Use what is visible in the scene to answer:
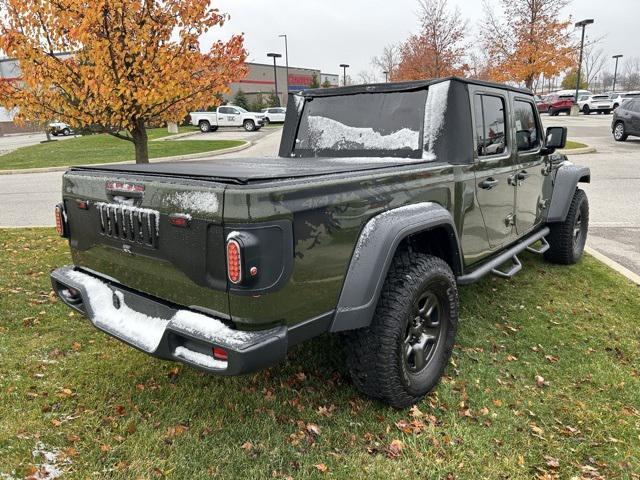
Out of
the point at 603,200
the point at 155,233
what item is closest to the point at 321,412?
the point at 155,233

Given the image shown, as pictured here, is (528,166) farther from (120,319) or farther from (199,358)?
(120,319)

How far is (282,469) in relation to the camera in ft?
8.11

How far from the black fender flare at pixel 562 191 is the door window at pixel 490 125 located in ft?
4.75

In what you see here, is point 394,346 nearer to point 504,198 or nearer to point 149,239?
point 149,239

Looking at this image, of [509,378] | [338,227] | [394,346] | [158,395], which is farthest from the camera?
[509,378]

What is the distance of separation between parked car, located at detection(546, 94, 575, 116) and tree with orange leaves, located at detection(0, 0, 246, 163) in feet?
128

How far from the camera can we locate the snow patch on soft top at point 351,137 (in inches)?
141

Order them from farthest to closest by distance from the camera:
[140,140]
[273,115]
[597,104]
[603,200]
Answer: [273,115] < [597,104] < [603,200] < [140,140]

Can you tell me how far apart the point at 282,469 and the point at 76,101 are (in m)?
4.70

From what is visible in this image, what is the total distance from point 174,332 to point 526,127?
3.68 metres

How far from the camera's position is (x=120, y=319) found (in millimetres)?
2662

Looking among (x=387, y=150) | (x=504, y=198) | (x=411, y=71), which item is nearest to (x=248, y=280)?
(x=387, y=150)

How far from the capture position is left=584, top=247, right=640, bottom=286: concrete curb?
5120mm

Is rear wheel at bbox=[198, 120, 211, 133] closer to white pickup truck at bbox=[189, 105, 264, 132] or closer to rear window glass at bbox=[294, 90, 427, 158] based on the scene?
white pickup truck at bbox=[189, 105, 264, 132]
